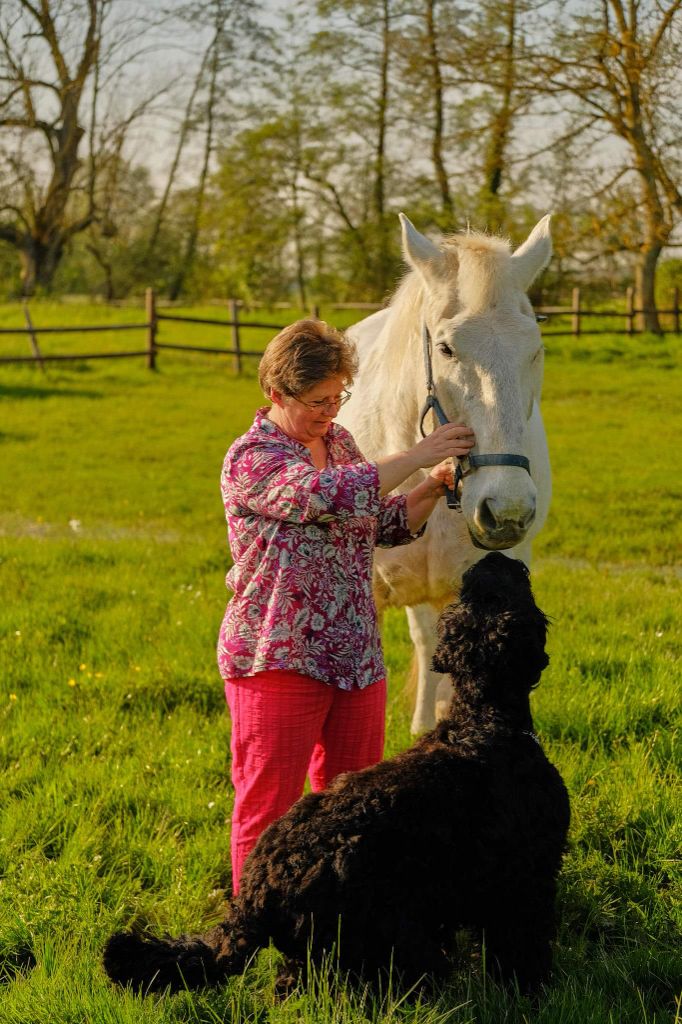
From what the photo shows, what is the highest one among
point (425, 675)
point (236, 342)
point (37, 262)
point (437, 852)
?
point (37, 262)

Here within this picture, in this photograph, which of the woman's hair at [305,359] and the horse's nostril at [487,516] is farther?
the horse's nostril at [487,516]

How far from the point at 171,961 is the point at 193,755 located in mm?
1858

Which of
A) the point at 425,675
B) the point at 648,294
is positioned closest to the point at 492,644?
the point at 425,675

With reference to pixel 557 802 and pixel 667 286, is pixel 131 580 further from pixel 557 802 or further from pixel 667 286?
pixel 667 286

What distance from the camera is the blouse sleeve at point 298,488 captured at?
2.72m

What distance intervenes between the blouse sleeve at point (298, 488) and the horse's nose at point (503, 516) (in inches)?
14.4

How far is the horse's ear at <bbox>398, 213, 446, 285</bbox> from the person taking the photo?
3391 mm

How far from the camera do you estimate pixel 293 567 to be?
9.36 ft

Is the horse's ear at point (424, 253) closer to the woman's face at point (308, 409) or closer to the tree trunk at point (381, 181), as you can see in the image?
the woman's face at point (308, 409)

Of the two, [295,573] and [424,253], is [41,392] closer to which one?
[424,253]

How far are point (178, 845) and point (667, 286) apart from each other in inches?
1133

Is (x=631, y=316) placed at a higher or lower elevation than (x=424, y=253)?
higher

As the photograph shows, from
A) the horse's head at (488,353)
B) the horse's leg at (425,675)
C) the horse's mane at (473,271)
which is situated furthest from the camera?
the horse's leg at (425,675)

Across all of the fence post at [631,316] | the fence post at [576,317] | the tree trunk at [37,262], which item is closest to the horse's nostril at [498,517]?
the fence post at [576,317]
